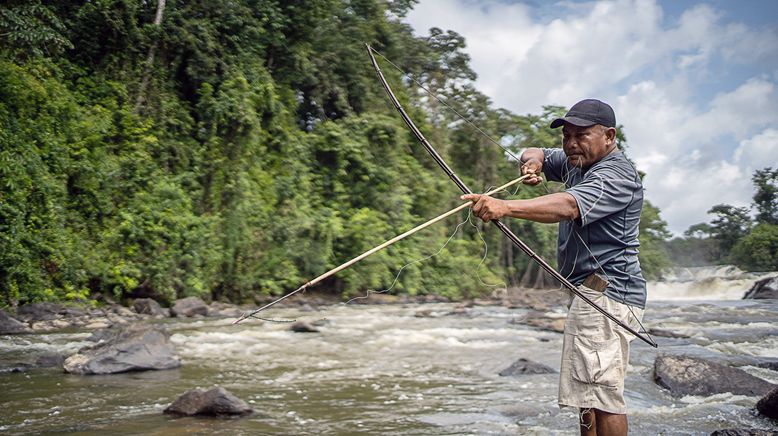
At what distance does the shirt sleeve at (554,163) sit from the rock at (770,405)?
2873 millimetres

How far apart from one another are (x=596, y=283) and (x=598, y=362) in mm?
360

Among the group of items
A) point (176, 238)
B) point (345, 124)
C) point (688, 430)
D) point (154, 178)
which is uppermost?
point (345, 124)

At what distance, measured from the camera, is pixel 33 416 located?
4590 millimetres

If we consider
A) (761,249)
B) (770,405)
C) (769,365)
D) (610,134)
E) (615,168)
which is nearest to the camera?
(615,168)

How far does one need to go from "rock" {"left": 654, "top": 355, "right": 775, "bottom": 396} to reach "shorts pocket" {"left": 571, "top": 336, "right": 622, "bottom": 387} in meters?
3.63

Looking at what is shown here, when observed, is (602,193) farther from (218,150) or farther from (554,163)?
(218,150)

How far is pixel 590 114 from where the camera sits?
292 centimetres

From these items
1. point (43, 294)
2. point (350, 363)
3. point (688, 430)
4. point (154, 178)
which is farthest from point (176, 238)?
point (688, 430)

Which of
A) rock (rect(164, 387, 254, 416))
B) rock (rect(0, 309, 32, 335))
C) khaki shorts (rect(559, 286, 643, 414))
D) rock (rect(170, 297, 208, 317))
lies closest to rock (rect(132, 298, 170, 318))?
rock (rect(170, 297, 208, 317))

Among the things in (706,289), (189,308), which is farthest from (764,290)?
(189,308)

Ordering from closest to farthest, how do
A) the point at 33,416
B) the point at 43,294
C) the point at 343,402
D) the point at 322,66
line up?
the point at 33,416 → the point at 343,402 → the point at 43,294 → the point at 322,66

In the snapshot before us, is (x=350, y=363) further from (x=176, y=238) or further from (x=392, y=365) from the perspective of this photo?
(x=176, y=238)

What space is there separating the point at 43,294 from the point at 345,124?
11.4 m

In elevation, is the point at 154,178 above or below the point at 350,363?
above
